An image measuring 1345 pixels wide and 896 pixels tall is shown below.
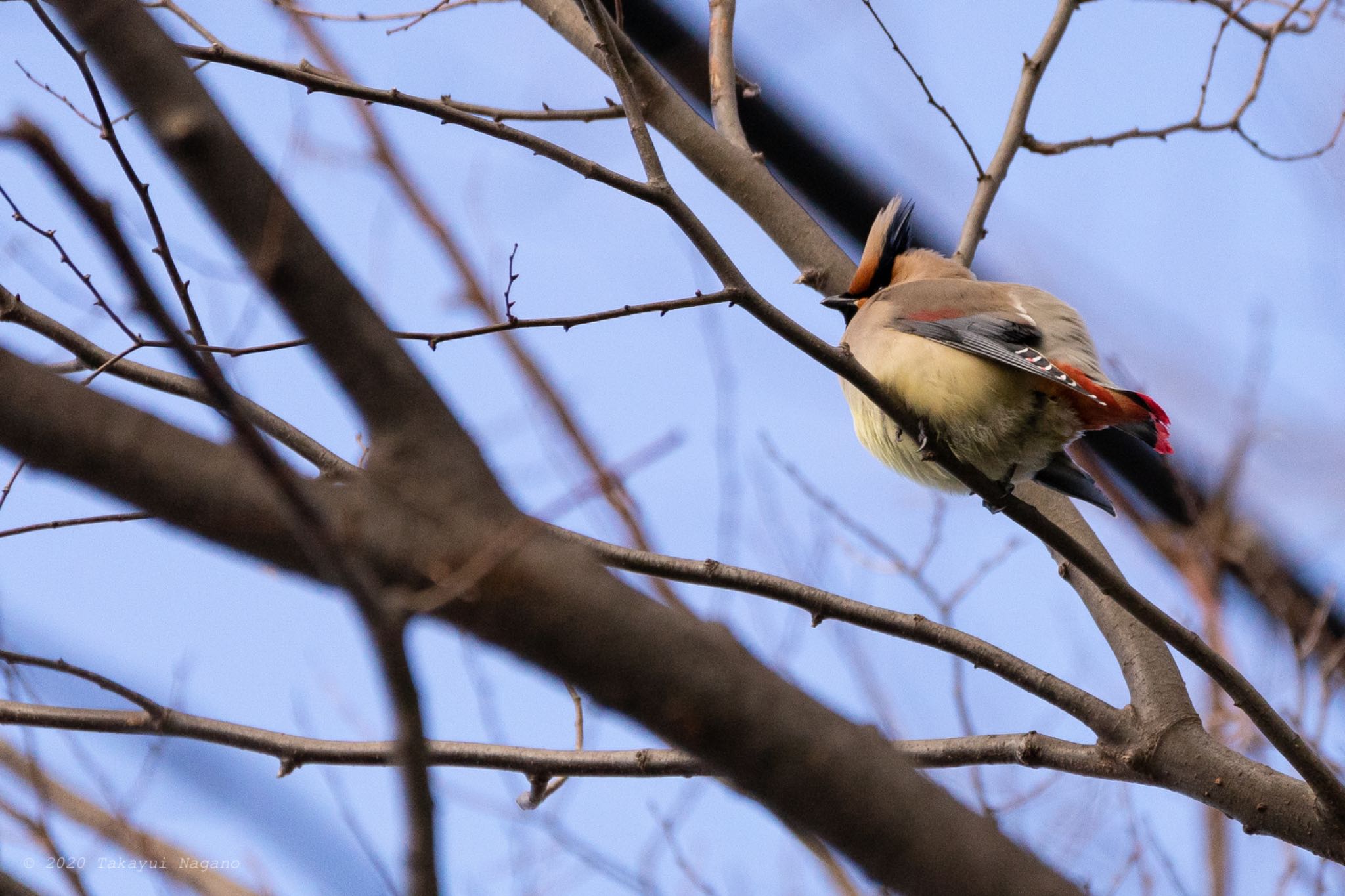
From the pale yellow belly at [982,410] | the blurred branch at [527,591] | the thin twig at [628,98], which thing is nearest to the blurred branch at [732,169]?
the pale yellow belly at [982,410]

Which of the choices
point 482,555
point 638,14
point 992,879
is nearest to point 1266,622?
point 638,14

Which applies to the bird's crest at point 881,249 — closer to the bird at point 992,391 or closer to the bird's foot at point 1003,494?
the bird at point 992,391

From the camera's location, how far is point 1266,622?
481cm

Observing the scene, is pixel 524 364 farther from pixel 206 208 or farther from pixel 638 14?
pixel 206 208

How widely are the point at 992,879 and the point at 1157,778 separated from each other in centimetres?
212

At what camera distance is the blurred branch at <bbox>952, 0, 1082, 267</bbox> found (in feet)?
15.4

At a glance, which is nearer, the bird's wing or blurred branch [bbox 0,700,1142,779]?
blurred branch [bbox 0,700,1142,779]

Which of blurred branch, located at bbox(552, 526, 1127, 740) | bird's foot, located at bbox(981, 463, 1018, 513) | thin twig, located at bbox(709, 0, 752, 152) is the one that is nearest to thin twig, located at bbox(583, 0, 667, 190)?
blurred branch, located at bbox(552, 526, 1127, 740)

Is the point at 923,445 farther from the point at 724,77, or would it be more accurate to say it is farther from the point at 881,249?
the point at 724,77

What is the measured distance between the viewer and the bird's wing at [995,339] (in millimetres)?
3604

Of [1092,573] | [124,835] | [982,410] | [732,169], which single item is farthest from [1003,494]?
[124,835]

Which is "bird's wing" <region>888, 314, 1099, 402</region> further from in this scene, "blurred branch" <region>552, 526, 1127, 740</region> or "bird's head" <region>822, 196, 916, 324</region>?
"blurred branch" <region>552, 526, 1127, 740</region>

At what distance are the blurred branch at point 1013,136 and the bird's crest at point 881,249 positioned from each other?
0.22 metres

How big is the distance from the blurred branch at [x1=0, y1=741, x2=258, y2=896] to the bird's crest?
9.27ft
